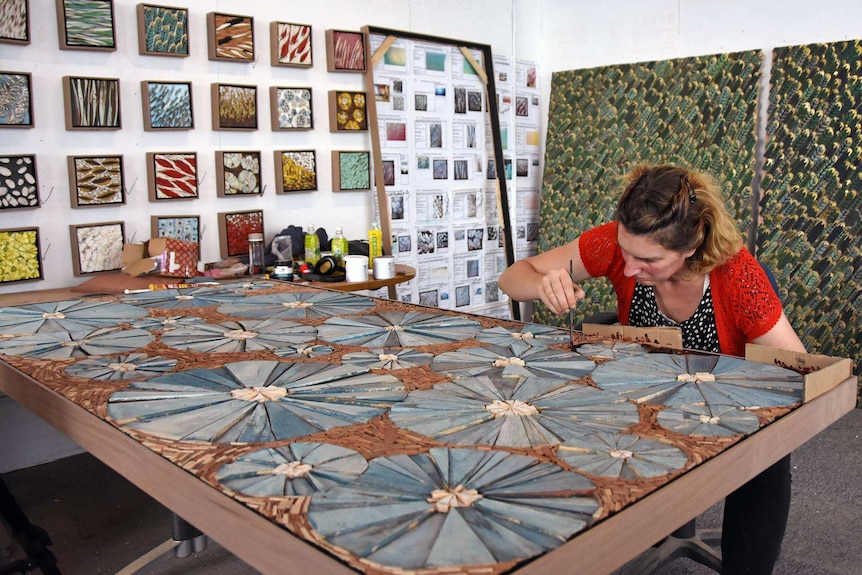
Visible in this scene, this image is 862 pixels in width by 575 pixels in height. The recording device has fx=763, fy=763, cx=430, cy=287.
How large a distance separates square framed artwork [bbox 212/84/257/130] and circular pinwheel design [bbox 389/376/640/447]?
2.84 meters

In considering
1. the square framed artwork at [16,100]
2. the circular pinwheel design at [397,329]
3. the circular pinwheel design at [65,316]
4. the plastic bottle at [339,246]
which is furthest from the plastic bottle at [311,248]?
the circular pinwheel design at [397,329]

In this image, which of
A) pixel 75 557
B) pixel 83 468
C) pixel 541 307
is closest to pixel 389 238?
pixel 541 307

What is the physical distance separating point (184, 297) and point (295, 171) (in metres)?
1.86

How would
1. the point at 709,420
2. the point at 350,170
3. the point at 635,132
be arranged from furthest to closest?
the point at 635,132 < the point at 350,170 < the point at 709,420

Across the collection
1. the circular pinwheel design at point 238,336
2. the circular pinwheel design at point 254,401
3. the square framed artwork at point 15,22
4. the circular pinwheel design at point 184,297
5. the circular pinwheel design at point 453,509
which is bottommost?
the circular pinwheel design at point 453,509

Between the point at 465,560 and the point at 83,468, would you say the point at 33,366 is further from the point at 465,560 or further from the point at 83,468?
the point at 83,468

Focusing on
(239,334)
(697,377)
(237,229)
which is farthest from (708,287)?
(237,229)

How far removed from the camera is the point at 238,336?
196 centimetres

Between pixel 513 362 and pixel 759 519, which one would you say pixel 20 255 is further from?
pixel 759 519

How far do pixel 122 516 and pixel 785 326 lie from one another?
254 cm

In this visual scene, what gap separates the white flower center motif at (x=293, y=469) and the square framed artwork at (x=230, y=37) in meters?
3.22

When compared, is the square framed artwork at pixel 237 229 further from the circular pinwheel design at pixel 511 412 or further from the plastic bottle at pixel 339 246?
the circular pinwheel design at pixel 511 412

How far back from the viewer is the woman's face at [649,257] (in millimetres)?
2145

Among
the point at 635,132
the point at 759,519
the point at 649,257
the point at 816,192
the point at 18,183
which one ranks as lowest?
the point at 759,519
